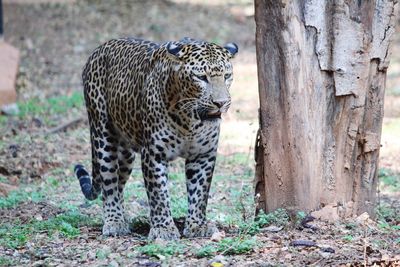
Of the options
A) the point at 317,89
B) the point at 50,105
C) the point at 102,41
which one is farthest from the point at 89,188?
the point at 102,41

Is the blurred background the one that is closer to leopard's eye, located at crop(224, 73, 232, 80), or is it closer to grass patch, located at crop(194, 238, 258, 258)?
leopard's eye, located at crop(224, 73, 232, 80)

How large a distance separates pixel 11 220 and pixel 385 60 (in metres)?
3.55

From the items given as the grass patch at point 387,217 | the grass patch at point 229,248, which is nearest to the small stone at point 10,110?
the grass patch at point 387,217

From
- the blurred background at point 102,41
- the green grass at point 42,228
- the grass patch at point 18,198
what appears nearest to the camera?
the green grass at point 42,228

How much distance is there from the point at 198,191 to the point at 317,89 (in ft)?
4.22

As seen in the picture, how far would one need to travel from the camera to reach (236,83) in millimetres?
16156

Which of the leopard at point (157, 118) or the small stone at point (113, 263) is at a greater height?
the leopard at point (157, 118)

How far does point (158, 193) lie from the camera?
738 centimetres

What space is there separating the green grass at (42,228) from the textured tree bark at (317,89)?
173 cm

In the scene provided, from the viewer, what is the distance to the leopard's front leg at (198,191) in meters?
7.48

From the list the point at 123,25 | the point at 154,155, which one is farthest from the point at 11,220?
the point at 123,25

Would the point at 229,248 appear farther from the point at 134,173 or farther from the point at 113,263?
the point at 134,173

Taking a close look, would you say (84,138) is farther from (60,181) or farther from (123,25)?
(123,25)

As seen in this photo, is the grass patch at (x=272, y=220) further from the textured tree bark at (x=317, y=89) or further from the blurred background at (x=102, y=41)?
the blurred background at (x=102, y=41)
